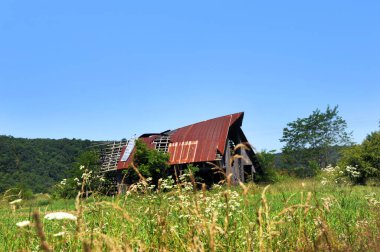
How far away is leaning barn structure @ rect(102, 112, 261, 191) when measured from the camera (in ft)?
107

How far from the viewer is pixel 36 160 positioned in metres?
89.0

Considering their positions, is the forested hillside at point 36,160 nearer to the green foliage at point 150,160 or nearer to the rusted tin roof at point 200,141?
the rusted tin roof at point 200,141

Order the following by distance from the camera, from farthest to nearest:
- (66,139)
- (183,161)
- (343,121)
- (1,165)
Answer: (66,139), (1,165), (343,121), (183,161)

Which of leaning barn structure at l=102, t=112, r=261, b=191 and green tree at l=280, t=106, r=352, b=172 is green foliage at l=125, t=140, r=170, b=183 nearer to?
leaning barn structure at l=102, t=112, r=261, b=191

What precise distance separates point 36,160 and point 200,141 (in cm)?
6624

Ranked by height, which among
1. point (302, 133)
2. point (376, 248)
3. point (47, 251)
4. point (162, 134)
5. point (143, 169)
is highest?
point (302, 133)

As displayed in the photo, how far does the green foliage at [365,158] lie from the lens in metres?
26.5

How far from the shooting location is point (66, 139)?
334 ft

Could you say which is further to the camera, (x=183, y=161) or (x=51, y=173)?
(x=51, y=173)

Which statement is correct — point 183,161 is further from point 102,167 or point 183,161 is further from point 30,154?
point 30,154

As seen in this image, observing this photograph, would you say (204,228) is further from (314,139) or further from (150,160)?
(314,139)

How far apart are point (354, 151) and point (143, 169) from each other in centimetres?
1556

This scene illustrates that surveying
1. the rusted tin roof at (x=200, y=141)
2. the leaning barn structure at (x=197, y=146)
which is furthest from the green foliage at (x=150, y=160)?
the leaning barn structure at (x=197, y=146)

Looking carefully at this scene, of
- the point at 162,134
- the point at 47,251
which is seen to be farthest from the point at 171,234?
the point at 162,134
